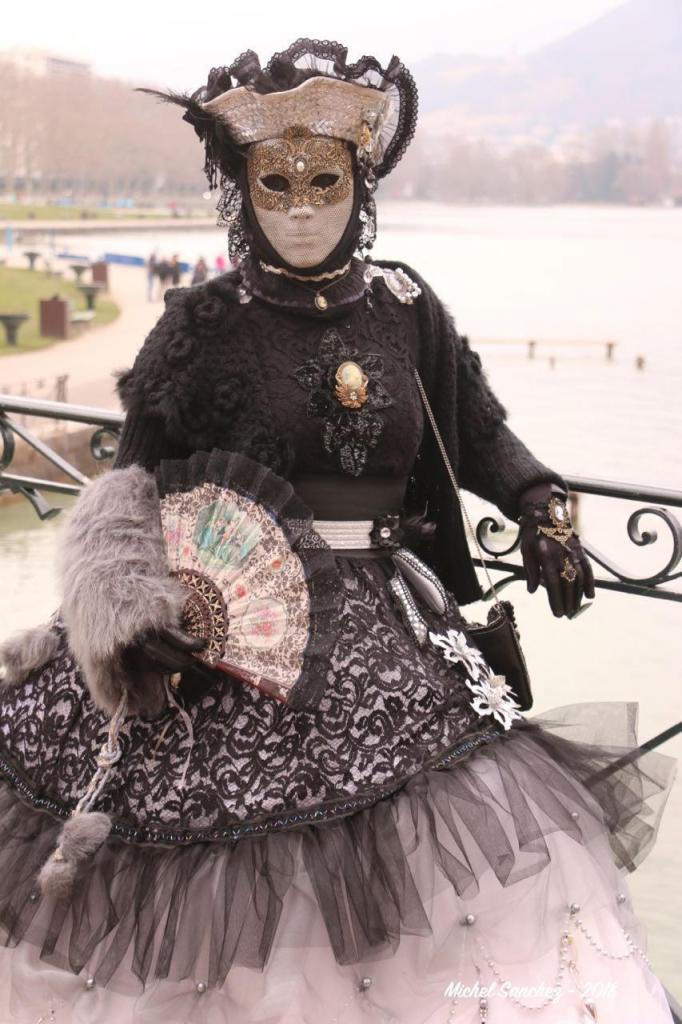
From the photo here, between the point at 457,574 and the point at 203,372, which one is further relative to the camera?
the point at 457,574

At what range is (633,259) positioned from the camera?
40.5m

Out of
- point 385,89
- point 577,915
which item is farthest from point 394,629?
point 385,89

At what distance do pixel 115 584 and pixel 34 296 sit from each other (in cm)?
2940

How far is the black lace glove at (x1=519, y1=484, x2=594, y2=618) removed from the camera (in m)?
2.05

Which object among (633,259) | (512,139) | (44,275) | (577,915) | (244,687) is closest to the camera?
(577,915)

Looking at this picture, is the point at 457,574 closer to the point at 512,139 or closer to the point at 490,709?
the point at 490,709

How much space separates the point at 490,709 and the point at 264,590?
0.42 metres

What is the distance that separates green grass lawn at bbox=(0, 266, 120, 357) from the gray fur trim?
22.3 m

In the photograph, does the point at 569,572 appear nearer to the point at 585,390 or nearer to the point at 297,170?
the point at 297,170

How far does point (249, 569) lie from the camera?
1.92 meters

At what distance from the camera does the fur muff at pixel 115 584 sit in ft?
6.01

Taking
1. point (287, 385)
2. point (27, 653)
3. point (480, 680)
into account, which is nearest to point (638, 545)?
point (480, 680)

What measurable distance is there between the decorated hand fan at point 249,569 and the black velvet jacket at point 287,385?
9 centimetres

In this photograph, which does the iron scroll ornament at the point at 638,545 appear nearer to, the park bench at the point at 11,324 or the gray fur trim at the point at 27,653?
the gray fur trim at the point at 27,653
